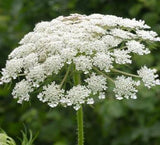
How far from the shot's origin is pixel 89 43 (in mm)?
3574

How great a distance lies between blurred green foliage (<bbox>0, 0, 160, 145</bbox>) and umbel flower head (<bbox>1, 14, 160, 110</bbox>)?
1336 millimetres

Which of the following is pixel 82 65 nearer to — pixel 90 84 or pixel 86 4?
pixel 90 84

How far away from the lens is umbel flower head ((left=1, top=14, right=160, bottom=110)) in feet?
11.4

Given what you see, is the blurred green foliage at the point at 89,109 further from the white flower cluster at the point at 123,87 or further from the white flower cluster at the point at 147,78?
the white flower cluster at the point at 123,87

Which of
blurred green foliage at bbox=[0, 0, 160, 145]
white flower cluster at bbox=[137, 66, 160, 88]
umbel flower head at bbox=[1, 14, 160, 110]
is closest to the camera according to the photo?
umbel flower head at bbox=[1, 14, 160, 110]

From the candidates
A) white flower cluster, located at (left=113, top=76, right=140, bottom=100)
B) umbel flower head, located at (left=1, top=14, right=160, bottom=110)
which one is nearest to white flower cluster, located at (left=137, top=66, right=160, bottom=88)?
umbel flower head, located at (left=1, top=14, right=160, bottom=110)

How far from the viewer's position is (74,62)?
3.46m

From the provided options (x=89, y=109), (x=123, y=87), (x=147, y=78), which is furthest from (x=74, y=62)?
(x=89, y=109)

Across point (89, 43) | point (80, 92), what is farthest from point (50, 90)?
point (89, 43)

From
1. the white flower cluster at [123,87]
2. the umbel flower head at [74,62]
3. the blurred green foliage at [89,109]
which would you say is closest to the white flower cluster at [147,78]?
the umbel flower head at [74,62]

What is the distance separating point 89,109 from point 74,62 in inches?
113

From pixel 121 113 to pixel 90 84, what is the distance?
1911mm

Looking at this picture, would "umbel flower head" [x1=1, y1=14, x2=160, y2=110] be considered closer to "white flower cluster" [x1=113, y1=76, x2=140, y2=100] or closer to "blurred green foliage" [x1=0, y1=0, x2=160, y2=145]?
"white flower cluster" [x1=113, y1=76, x2=140, y2=100]

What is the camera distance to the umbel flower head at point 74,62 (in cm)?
347
